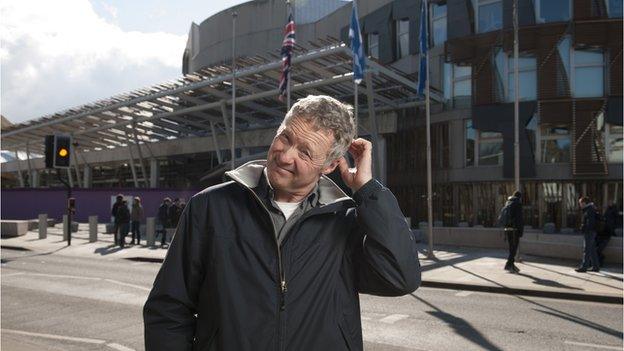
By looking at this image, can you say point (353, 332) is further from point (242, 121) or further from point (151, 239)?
point (242, 121)

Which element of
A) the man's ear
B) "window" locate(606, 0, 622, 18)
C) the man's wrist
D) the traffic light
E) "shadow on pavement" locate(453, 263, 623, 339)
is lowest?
"shadow on pavement" locate(453, 263, 623, 339)

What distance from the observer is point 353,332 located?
2.17m

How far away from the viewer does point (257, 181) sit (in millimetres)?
2232

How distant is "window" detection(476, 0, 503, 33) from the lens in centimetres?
2772

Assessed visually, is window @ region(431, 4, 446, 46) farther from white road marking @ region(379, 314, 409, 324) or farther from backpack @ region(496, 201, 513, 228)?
white road marking @ region(379, 314, 409, 324)

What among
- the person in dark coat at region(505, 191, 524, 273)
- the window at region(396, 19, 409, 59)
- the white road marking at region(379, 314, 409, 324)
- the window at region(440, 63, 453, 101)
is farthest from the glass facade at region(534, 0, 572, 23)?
the white road marking at region(379, 314, 409, 324)

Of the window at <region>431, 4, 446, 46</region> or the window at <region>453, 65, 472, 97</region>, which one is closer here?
the window at <region>453, 65, 472, 97</region>

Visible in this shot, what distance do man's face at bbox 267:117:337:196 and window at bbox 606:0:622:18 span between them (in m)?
27.9

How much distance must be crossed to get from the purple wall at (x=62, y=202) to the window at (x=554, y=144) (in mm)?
19702

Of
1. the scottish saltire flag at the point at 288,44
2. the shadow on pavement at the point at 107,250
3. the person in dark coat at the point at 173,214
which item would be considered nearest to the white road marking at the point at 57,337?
the shadow on pavement at the point at 107,250

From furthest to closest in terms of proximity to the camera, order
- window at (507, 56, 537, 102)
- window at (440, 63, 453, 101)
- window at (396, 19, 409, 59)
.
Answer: window at (396, 19, 409, 59) → window at (440, 63, 453, 101) → window at (507, 56, 537, 102)

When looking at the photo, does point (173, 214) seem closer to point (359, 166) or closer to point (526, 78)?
point (526, 78)

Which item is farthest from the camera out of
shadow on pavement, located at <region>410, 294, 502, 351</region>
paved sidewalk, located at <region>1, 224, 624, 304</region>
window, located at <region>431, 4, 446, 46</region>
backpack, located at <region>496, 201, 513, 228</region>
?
window, located at <region>431, 4, 446, 46</region>

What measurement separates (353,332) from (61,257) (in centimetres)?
1620
